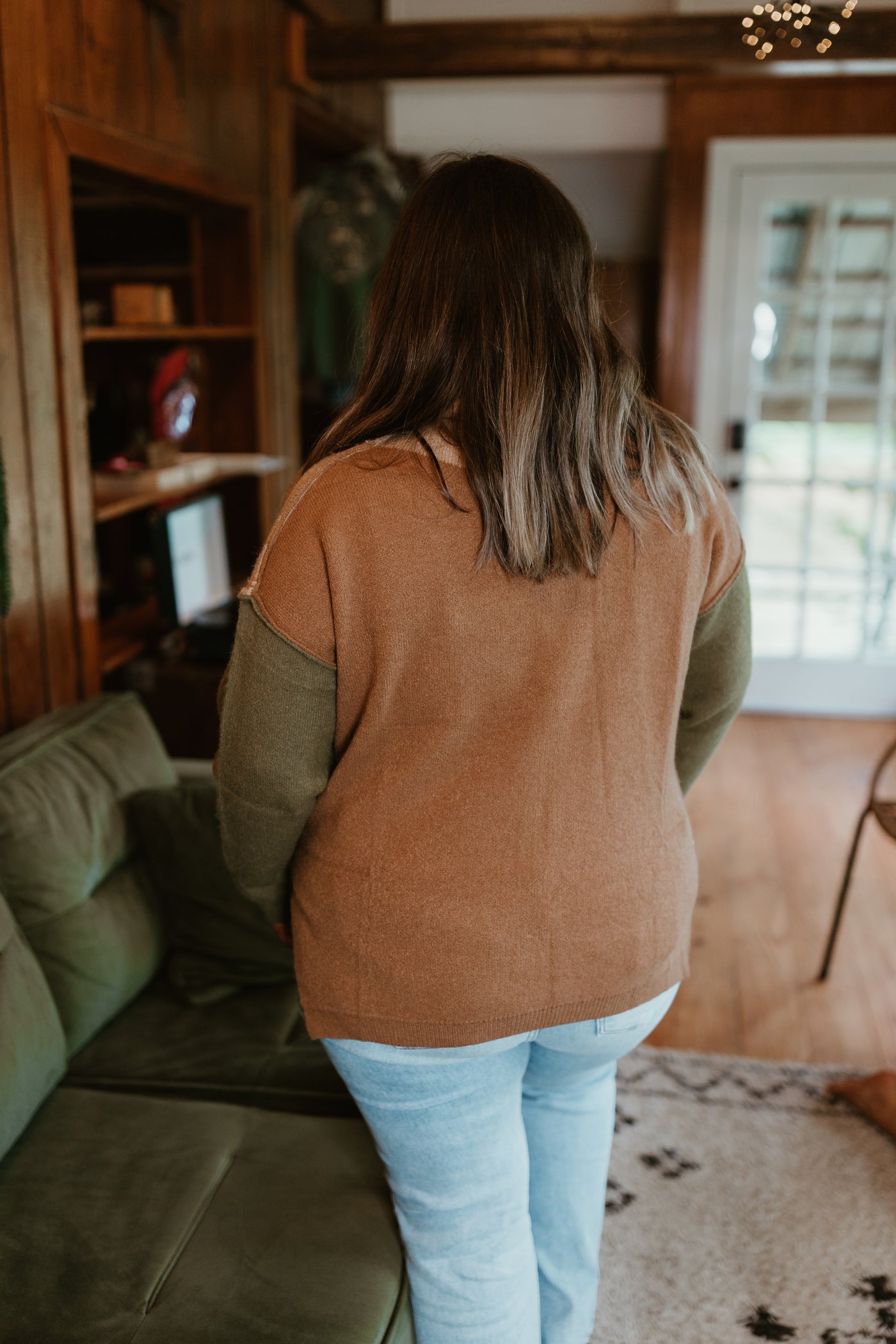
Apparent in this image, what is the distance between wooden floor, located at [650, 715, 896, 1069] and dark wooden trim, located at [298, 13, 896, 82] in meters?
2.24

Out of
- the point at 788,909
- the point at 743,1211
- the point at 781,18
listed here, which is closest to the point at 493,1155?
the point at 743,1211

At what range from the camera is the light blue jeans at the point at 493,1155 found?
3.87ft

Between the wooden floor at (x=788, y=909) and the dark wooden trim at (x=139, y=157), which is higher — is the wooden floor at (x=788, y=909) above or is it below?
below

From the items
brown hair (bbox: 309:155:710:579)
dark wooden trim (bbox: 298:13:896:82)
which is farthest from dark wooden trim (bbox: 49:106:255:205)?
brown hair (bbox: 309:155:710:579)

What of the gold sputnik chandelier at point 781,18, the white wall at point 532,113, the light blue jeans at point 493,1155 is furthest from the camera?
the white wall at point 532,113

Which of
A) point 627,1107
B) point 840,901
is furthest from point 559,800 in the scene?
point 840,901

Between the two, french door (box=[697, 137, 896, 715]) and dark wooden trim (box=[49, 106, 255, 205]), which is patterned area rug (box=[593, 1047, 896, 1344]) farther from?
french door (box=[697, 137, 896, 715])

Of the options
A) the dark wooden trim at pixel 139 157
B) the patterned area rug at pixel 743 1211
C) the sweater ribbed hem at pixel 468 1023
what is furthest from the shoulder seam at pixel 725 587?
the dark wooden trim at pixel 139 157

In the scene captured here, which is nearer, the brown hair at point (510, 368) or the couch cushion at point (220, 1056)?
the brown hair at point (510, 368)

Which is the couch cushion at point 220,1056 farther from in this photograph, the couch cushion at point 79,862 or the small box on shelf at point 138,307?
the small box on shelf at point 138,307

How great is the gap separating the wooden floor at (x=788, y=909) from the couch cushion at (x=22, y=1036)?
1.33m

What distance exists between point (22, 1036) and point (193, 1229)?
1.13 ft

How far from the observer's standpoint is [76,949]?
174 centimetres

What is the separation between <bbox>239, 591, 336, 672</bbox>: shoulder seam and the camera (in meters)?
1.04
